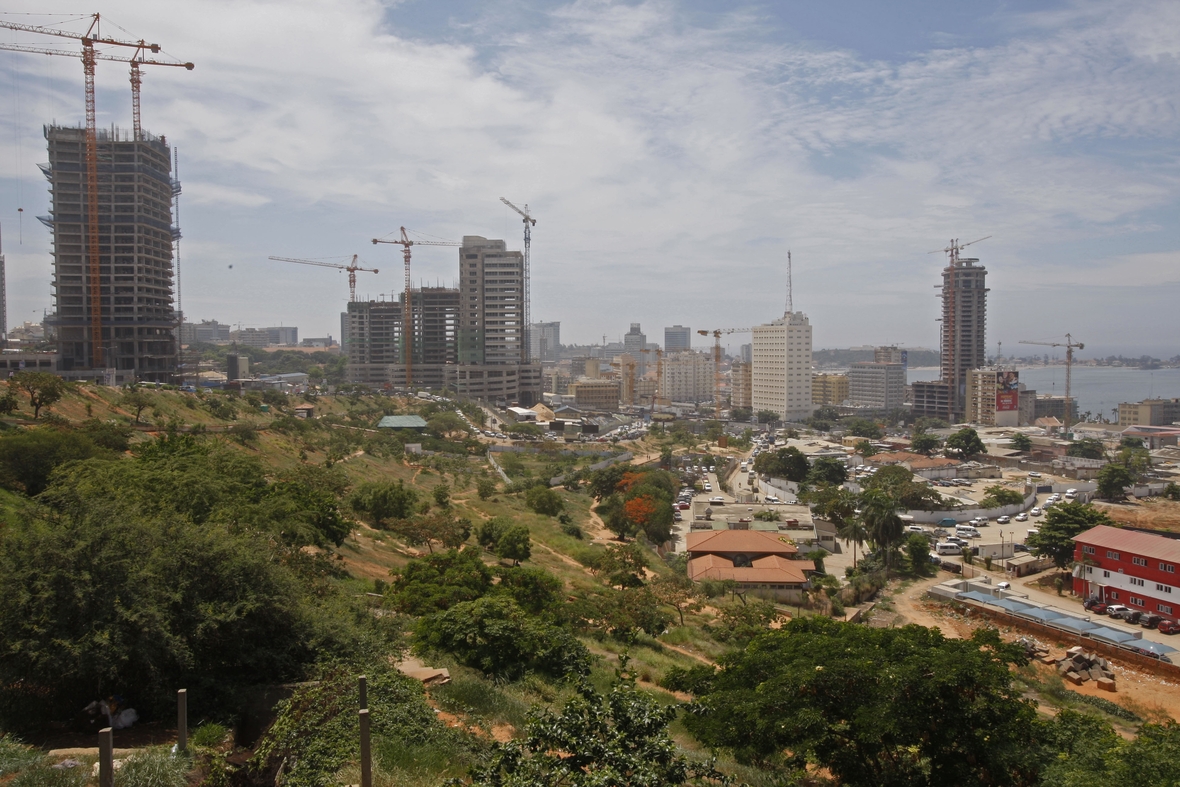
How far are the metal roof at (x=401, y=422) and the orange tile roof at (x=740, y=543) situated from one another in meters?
25.7

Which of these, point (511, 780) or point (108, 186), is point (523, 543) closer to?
point (511, 780)

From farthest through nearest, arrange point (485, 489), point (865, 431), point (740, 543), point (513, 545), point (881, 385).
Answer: point (881, 385), point (865, 431), point (485, 489), point (740, 543), point (513, 545)

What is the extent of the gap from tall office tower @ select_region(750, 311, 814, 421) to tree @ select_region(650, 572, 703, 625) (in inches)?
2892

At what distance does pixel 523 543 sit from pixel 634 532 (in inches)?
435

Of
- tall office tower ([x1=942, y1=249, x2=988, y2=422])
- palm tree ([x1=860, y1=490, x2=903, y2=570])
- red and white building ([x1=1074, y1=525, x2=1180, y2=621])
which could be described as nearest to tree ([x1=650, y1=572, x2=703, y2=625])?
palm tree ([x1=860, y1=490, x2=903, y2=570])

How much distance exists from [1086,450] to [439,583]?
59775 mm

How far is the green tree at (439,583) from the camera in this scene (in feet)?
43.3

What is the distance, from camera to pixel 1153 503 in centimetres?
4212

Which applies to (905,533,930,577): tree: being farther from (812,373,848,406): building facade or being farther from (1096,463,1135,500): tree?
(812,373,848,406): building facade

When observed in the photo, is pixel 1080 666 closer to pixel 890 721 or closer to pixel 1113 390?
pixel 890 721

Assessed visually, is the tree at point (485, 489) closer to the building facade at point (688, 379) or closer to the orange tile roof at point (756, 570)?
the orange tile roof at point (756, 570)

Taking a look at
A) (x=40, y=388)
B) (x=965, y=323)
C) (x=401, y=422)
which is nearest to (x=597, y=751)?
(x=40, y=388)

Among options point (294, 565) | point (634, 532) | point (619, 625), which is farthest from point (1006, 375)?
point (294, 565)

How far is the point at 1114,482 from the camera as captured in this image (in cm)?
4278
